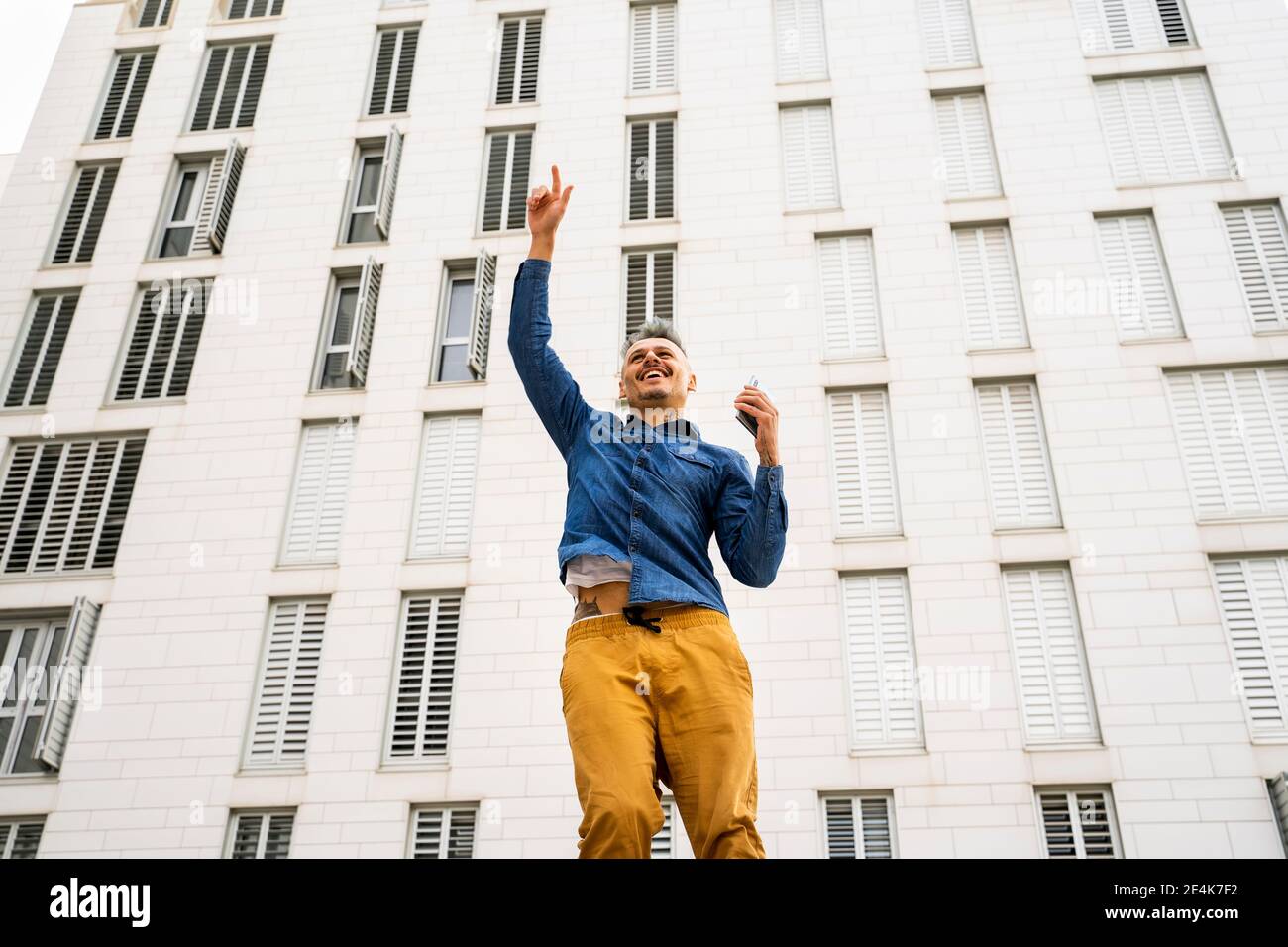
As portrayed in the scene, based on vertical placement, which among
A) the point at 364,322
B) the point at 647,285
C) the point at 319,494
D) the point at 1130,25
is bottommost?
the point at 319,494

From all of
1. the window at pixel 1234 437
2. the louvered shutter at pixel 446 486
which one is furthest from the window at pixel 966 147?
the louvered shutter at pixel 446 486

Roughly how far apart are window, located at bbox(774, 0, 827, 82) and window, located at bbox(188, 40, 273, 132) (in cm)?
951

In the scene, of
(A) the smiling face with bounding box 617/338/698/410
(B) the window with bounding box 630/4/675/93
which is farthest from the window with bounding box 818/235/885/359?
(A) the smiling face with bounding box 617/338/698/410

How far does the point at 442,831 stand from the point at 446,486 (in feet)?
16.1

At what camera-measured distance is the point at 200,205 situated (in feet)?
62.5

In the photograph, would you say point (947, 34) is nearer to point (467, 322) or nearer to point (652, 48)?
point (652, 48)

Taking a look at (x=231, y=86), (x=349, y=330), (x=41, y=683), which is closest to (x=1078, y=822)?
(x=349, y=330)

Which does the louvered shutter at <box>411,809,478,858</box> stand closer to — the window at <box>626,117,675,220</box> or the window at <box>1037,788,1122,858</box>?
the window at <box>1037,788,1122,858</box>

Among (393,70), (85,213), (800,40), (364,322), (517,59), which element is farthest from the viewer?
(393,70)

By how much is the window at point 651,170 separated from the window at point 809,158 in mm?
1911
